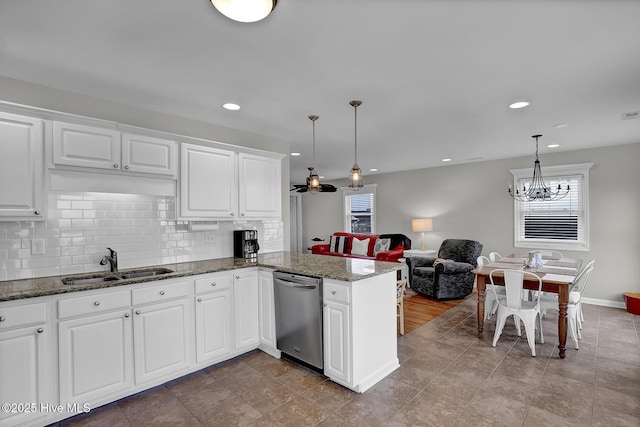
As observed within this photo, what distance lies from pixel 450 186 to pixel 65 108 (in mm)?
6175

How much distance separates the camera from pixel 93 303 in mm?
2217

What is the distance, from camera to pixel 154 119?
3176mm

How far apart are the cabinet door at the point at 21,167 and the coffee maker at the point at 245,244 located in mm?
1737

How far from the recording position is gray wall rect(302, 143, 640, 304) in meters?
4.75

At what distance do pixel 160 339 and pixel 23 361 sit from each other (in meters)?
0.80

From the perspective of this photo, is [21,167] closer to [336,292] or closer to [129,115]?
[129,115]

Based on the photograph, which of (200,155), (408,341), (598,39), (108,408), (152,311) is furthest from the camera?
(408,341)

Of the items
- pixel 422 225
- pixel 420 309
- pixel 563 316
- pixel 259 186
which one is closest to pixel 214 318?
pixel 259 186

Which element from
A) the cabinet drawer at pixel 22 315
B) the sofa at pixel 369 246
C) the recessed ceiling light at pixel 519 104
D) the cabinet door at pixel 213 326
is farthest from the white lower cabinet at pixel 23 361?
the sofa at pixel 369 246

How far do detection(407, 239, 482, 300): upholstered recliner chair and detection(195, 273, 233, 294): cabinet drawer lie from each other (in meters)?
3.55

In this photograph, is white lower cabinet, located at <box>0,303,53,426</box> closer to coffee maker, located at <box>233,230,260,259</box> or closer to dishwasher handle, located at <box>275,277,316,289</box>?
dishwasher handle, located at <box>275,277,316,289</box>

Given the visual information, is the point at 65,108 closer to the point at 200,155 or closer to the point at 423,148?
the point at 200,155

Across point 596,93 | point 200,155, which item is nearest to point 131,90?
point 200,155

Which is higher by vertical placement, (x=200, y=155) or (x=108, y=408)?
(x=200, y=155)
